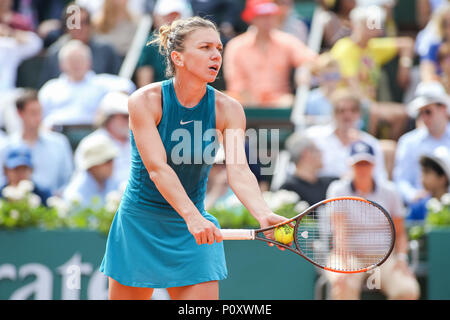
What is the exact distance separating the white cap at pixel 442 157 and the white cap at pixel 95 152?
7.74ft

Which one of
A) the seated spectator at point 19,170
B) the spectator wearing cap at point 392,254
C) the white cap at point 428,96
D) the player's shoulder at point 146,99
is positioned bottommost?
the spectator wearing cap at point 392,254

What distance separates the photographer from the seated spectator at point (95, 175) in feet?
19.0

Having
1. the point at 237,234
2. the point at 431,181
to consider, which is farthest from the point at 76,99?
the point at 237,234

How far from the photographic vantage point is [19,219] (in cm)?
530

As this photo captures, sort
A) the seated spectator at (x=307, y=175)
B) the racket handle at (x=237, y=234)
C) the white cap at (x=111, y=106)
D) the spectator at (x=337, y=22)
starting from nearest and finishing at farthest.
→ the racket handle at (x=237, y=234) → the seated spectator at (x=307, y=175) → the white cap at (x=111, y=106) → the spectator at (x=337, y=22)

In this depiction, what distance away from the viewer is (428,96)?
6.29 meters

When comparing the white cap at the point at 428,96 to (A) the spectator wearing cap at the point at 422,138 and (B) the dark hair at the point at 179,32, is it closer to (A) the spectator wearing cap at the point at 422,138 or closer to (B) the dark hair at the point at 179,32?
(A) the spectator wearing cap at the point at 422,138

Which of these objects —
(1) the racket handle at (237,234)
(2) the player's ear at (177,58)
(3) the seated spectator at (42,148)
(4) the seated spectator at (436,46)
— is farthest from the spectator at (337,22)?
(1) the racket handle at (237,234)

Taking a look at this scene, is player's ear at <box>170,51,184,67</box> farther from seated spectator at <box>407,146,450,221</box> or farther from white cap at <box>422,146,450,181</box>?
white cap at <box>422,146,450,181</box>

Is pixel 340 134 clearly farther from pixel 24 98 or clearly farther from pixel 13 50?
pixel 13 50

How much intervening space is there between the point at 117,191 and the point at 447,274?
2.32 m
